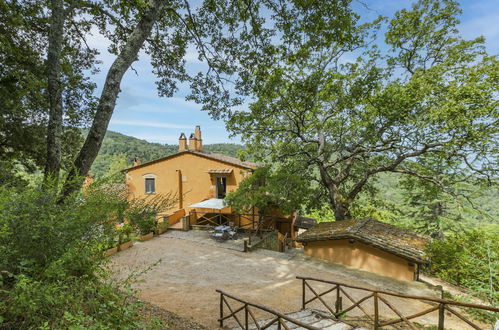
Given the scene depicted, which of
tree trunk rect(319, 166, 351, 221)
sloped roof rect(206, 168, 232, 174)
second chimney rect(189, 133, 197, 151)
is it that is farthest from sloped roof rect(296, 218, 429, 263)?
second chimney rect(189, 133, 197, 151)

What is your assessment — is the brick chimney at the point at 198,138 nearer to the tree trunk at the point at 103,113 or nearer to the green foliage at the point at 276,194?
the green foliage at the point at 276,194

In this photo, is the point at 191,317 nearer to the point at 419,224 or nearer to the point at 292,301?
the point at 292,301

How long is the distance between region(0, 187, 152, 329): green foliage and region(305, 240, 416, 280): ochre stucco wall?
385 inches

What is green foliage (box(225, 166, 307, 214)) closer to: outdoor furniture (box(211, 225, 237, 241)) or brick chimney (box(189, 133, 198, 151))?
outdoor furniture (box(211, 225, 237, 241))

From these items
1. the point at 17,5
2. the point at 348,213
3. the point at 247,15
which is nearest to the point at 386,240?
the point at 348,213

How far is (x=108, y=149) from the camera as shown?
191 ft

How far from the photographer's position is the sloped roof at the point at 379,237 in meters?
8.59

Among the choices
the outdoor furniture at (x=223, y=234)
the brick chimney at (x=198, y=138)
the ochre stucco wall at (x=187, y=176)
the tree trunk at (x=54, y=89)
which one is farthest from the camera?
the brick chimney at (x=198, y=138)

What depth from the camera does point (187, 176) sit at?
17188 millimetres

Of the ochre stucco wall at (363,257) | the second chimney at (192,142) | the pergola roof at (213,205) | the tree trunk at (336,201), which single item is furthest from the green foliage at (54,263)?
the second chimney at (192,142)

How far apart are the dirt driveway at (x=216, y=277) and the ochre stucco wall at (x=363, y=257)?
538 mm

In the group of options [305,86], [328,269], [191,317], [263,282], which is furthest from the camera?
[328,269]

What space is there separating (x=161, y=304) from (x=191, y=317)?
109 centimetres

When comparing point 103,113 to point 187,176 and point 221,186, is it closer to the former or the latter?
point 221,186
